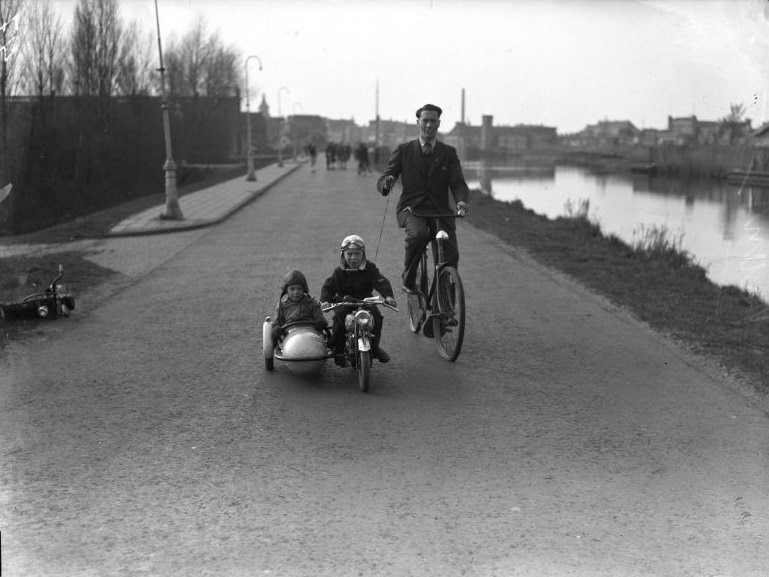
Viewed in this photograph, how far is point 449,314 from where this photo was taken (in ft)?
20.5

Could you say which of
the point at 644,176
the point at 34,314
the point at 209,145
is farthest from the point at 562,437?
the point at 209,145

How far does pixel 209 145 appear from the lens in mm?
66312

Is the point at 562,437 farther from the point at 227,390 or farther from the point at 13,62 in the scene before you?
the point at 13,62

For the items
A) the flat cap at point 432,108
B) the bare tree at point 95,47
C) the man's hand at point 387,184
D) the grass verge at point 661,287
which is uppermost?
the bare tree at point 95,47

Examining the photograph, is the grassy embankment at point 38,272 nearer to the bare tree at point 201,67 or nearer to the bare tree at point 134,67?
the bare tree at point 134,67

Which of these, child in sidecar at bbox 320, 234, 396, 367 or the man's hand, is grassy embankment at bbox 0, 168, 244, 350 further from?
the man's hand

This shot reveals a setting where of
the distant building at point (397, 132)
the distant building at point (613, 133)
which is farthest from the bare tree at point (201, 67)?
the distant building at point (613, 133)

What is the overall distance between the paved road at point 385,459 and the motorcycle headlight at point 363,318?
0.46m

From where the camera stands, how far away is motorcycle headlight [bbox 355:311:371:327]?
5.47 meters

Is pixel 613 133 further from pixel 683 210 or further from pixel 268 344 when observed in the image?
pixel 268 344

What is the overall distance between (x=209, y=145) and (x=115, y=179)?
3057 centimetres

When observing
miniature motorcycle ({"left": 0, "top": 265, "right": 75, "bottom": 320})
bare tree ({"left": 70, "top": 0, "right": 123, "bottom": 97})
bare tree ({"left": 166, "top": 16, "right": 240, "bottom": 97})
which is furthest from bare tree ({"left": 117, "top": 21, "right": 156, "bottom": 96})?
miniature motorcycle ({"left": 0, "top": 265, "right": 75, "bottom": 320})

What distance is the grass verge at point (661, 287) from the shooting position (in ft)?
22.5

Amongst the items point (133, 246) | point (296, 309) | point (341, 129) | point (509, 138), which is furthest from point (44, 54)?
point (341, 129)
